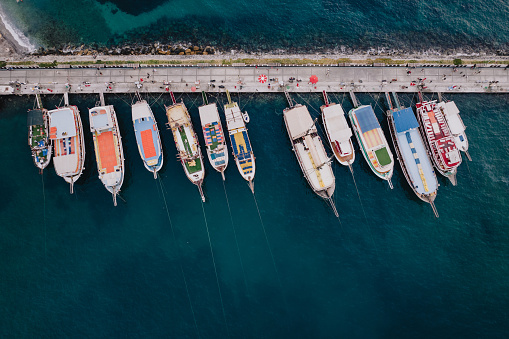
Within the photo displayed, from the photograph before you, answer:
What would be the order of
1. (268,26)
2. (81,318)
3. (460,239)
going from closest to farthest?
(81,318) → (460,239) → (268,26)

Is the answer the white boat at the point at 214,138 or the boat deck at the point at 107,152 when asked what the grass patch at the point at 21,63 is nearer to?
the boat deck at the point at 107,152

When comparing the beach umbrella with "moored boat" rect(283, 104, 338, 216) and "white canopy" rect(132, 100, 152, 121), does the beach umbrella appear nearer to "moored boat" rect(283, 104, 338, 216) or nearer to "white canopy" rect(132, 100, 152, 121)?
"moored boat" rect(283, 104, 338, 216)

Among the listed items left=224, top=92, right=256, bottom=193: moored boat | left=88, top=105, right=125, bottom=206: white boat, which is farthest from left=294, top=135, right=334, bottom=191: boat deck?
left=88, top=105, right=125, bottom=206: white boat

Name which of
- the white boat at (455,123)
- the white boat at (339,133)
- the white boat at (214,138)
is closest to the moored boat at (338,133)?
the white boat at (339,133)

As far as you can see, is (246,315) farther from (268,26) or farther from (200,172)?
(268,26)

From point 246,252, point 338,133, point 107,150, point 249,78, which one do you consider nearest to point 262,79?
point 249,78

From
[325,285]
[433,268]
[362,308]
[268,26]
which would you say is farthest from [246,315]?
[268,26]
